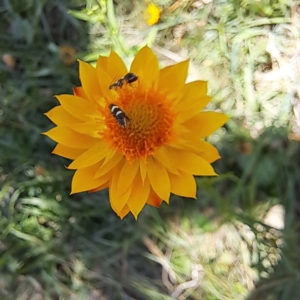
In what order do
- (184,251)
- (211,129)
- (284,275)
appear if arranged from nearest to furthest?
(211,129) → (284,275) → (184,251)

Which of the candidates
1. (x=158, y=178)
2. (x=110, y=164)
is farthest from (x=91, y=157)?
(x=158, y=178)

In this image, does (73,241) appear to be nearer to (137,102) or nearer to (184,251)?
(184,251)

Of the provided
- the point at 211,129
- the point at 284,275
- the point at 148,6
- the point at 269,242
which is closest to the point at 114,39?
the point at 148,6

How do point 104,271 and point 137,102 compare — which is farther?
point 104,271

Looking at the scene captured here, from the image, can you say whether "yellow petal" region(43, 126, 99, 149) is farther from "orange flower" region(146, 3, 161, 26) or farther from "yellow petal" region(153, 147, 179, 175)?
"orange flower" region(146, 3, 161, 26)

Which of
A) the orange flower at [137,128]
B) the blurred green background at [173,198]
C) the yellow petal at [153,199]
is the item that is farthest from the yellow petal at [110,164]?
the blurred green background at [173,198]

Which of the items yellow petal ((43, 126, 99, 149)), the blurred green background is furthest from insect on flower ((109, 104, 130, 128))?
the blurred green background
